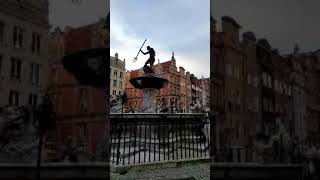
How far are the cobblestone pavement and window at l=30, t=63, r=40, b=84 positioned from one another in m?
3.23

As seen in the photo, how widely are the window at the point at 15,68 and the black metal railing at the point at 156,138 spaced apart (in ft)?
12.3

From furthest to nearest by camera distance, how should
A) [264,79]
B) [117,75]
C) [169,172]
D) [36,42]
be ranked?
[117,75] → [169,172] → [264,79] → [36,42]

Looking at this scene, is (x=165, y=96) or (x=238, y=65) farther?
(x=165, y=96)

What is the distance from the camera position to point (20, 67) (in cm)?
584

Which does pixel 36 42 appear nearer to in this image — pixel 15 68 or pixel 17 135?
pixel 15 68

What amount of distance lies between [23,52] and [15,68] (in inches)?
10.9

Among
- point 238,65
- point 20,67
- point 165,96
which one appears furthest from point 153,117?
point 165,96

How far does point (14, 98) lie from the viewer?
5.71 metres

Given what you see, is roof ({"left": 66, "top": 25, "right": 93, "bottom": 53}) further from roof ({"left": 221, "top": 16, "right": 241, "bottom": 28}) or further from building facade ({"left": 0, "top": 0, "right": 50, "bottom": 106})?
roof ({"left": 221, "top": 16, "right": 241, "bottom": 28})

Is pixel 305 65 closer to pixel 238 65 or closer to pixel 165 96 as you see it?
pixel 238 65

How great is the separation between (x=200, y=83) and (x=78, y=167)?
51.8 feet

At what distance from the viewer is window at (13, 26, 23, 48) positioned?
585 cm

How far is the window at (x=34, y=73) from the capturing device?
231 inches

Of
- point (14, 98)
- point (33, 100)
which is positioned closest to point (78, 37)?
point (33, 100)
